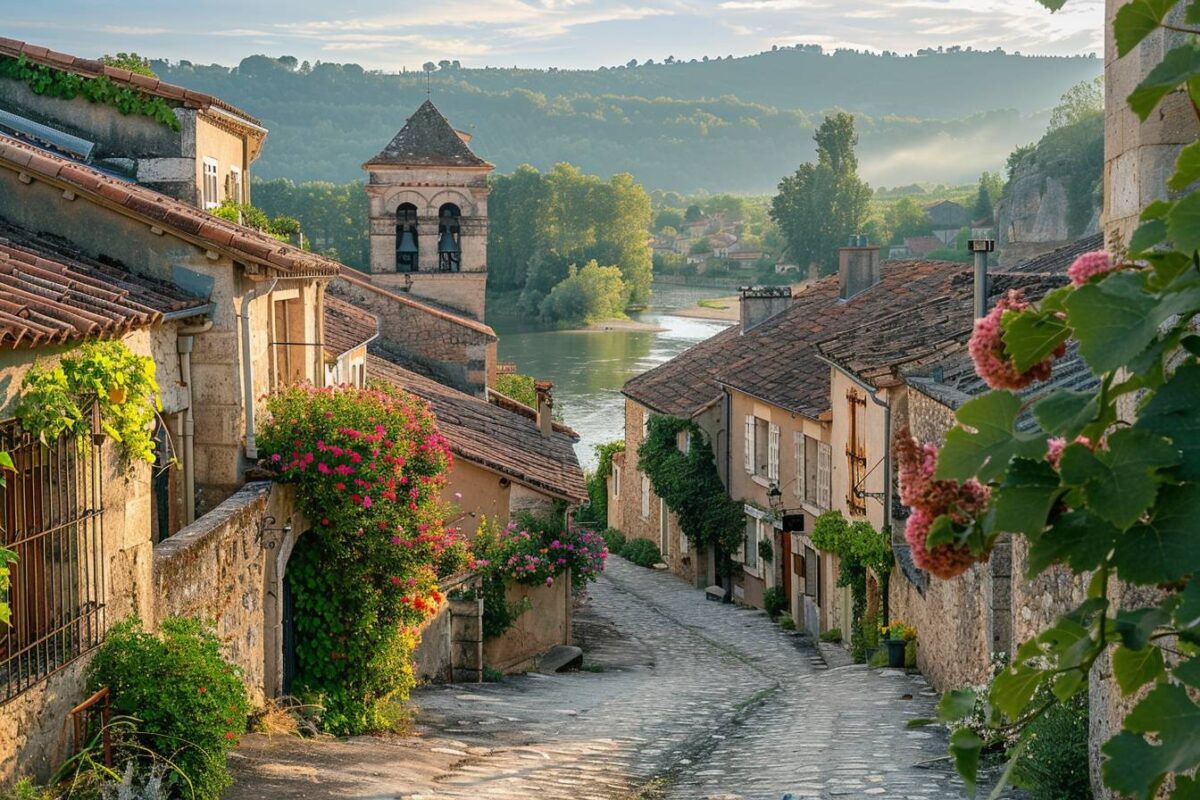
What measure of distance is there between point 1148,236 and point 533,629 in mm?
15869

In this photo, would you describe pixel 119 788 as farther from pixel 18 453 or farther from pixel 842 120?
pixel 842 120

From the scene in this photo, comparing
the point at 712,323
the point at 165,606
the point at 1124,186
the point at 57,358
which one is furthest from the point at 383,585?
the point at 712,323

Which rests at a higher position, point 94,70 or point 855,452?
point 94,70

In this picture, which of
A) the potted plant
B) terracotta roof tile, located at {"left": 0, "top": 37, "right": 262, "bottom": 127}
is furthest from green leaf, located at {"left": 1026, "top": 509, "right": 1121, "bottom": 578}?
the potted plant

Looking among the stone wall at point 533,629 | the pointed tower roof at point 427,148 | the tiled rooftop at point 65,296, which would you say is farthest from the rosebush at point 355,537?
the pointed tower roof at point 427,148

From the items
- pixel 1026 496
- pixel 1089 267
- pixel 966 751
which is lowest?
pixel 966 751

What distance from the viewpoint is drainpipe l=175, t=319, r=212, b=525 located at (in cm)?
973

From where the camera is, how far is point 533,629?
59.7 ft

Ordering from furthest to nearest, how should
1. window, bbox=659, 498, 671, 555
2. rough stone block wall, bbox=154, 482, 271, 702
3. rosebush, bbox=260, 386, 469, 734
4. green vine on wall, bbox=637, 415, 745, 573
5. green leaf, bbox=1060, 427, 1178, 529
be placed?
window, bbox=659, 498, 671, 555, green vine on wall, bbox=637, 415, 745, 573, rosebush, bbox=260, 386, 469, 734, rough stone block wall, bbox=154, 482, 271, 702, green leaf, bbox=1060, 427, 1178, 529

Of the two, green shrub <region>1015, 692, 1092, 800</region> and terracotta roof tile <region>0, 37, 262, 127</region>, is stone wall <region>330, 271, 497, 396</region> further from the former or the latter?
green shrub <region>1015, 692, 1092, 800</region>

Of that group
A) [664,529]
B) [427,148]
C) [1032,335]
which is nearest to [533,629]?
[664,529]

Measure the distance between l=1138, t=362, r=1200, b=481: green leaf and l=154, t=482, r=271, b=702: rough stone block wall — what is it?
6767mm

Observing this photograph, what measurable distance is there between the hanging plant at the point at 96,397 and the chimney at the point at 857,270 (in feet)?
70.6

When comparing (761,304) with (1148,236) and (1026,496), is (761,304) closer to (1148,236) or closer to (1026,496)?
(1148,236)
